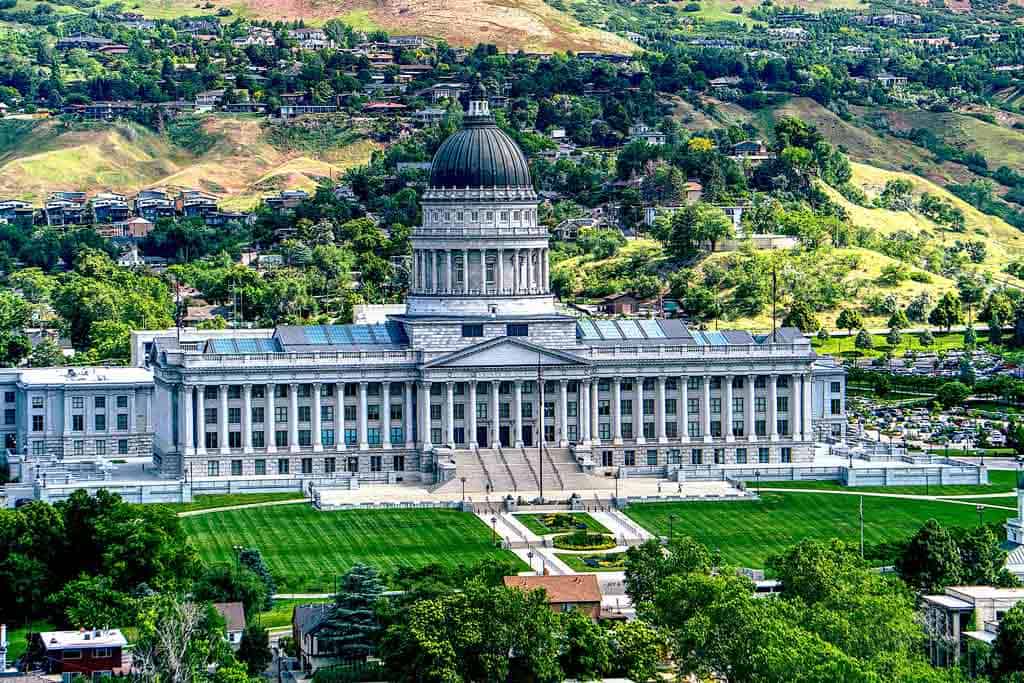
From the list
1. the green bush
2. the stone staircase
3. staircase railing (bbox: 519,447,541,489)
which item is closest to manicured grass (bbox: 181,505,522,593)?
the green bush

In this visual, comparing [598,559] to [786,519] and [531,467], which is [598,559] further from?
[531,467]

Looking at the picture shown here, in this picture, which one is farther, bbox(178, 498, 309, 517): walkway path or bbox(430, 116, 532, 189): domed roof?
bbox(430, 116, 532, 189): domed roof

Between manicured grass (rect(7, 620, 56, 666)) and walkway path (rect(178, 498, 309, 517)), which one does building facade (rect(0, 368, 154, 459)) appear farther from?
manicured grass (rect(7, 620, 56, 666))

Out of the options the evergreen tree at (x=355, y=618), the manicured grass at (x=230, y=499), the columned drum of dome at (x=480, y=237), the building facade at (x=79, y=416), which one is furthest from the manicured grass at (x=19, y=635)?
the columned drum of dome at (x=480, y=237)

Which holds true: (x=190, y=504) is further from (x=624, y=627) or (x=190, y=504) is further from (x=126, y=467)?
(x=624, y=627)

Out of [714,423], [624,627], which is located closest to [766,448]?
[714,423]

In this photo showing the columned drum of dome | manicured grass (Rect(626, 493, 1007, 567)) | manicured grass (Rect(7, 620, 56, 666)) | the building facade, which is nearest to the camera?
manicured grass (Rect(7, 620, 56, 666))

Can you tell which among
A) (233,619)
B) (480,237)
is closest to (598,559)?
(233,619)
